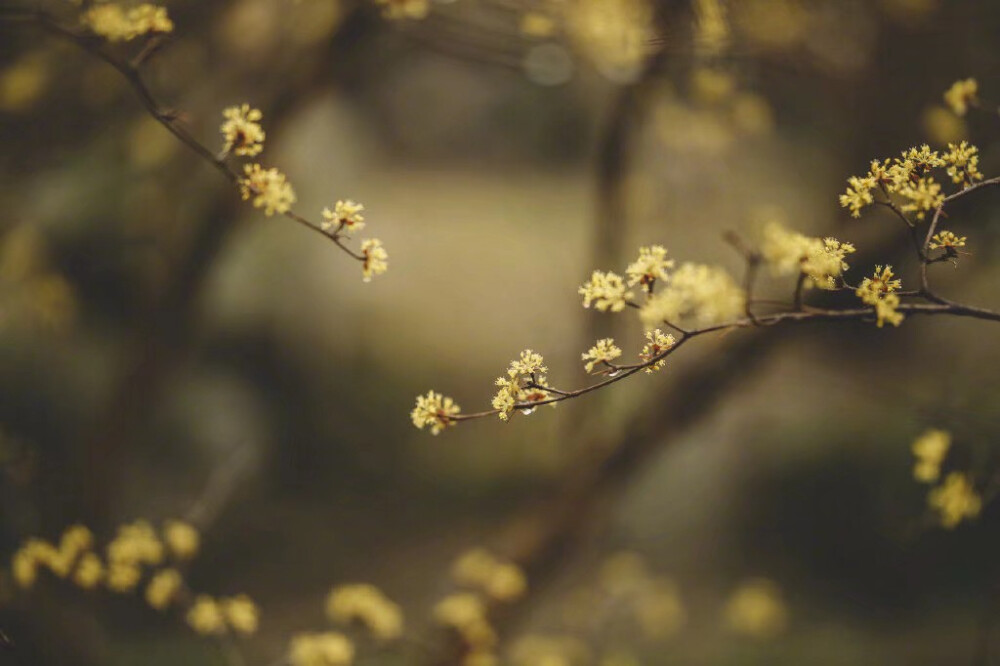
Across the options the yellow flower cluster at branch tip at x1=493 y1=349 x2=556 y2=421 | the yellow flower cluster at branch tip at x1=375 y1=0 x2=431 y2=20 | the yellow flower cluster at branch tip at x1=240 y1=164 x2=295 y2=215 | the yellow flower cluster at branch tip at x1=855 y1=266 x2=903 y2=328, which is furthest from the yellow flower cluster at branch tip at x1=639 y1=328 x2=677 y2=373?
the yellow flower cluster at branch tip at x1=375 y1=0 x2=431 y2=20

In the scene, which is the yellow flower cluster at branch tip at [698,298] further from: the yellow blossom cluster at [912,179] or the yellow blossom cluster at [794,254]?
the yellow blossom cluster at [912,179]

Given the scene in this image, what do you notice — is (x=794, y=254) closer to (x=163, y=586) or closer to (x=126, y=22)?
(x=126, y=22)

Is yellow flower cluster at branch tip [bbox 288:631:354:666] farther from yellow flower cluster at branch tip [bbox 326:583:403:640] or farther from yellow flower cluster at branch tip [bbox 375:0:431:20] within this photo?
yellow flower cluster at branch tip [bbox 375:0:431:20]

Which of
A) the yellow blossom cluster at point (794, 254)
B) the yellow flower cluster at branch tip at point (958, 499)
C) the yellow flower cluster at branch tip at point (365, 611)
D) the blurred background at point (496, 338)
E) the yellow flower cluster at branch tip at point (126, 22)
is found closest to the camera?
the yellow blossom cluster at point (794, 254)

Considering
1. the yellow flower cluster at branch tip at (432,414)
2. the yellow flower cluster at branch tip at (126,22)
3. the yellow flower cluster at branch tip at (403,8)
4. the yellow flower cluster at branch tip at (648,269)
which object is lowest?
the yellow flower cluster at branch tip at (432,414)

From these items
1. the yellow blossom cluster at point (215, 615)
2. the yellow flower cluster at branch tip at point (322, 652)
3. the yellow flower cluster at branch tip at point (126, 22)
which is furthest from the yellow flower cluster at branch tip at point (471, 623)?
the yellow flower cluster at branch tip at point (126, 22)

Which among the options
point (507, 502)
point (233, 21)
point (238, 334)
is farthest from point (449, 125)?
point (233, 21)
